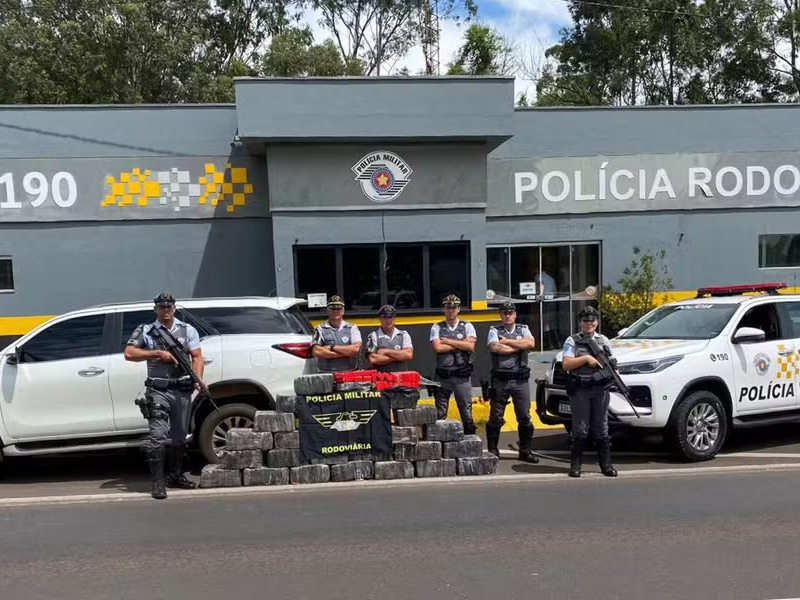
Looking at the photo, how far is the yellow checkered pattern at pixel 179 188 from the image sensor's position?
1270 centimetres

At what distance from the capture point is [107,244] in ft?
41.9

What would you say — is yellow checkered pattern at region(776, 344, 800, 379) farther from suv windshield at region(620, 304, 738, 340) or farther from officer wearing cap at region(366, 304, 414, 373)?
officer wearing cap at region(366, 304, 414, 373)

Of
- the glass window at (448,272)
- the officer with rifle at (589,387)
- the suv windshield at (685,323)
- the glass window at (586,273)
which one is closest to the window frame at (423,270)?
the glass window at (448,272)

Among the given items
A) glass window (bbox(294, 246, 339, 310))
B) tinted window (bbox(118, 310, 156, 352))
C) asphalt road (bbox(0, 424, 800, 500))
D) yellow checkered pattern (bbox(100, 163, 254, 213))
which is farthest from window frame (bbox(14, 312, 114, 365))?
yellow checkered pattern (bbox(100, 163, 254, 213))

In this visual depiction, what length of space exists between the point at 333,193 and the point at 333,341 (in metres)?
5.43

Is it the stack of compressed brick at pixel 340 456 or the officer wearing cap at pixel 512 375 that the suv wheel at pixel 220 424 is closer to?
the stack of compressed brick at pixel 340 456

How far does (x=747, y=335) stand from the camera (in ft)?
24.7

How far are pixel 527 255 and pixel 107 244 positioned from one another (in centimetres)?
786

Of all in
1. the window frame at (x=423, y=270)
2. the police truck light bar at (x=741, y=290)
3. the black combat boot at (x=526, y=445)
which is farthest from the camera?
the window frame at (x=423, y=270)

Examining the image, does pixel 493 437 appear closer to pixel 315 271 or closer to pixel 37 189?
pixel 315 271

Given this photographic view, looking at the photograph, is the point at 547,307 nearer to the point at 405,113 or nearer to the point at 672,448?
the point at 405,113

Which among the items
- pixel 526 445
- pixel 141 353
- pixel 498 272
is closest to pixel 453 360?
pixel 526 445

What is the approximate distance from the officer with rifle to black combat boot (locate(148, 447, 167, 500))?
12.5 ft

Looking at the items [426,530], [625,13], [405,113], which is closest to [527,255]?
[405,113]
